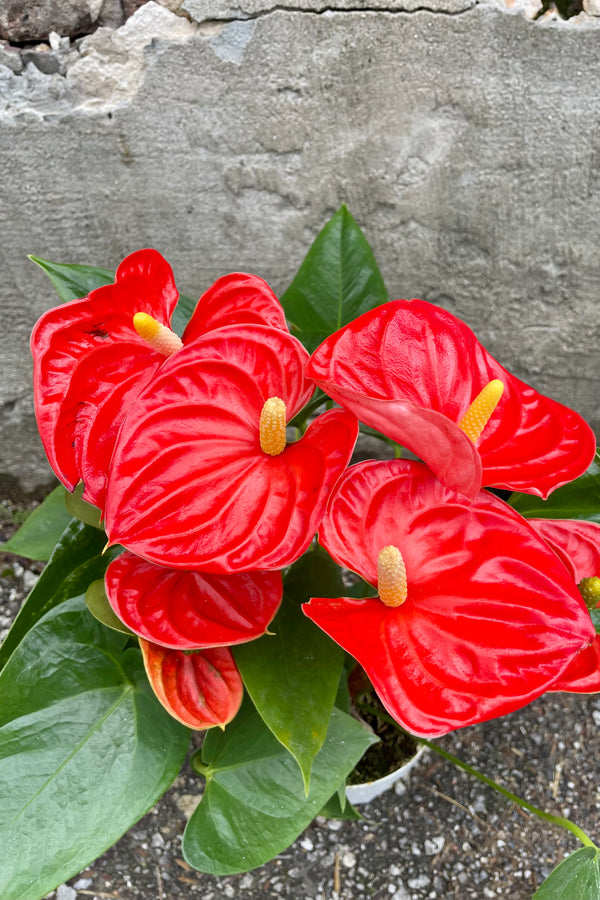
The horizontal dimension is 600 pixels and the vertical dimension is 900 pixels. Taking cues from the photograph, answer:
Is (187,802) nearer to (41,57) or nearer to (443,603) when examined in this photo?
(443,603)

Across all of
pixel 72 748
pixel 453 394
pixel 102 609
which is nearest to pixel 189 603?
pixel 102 609

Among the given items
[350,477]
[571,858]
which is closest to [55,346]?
[350,477]

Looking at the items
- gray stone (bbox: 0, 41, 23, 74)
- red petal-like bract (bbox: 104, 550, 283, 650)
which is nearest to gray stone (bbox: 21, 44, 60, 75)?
gray stone (bbox: 0, 41, 23, 74)

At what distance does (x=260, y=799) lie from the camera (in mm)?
717

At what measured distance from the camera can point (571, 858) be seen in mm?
715

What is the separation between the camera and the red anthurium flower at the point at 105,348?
619 mm

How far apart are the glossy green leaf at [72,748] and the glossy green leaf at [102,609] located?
0.29 ft

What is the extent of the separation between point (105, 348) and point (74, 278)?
0.54 feet

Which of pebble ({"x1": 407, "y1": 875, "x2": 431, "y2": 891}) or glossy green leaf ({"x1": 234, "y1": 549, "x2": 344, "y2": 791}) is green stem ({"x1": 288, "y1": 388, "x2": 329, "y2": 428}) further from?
pebble ({"x1": 407, "y1": 875, "x2": 431, "y2": 891})

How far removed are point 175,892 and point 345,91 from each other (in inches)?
43.6

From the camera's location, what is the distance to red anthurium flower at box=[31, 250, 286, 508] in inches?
24.4

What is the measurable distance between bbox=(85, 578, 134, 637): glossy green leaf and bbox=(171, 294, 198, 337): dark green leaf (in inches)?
12.4

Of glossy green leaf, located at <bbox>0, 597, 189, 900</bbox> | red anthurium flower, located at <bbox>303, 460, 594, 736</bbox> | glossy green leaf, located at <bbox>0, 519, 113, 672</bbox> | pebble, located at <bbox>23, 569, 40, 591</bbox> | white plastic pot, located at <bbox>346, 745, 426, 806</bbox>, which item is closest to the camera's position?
red anthurium flower, located at <bbox>303, 460, 594, 736</bbox>

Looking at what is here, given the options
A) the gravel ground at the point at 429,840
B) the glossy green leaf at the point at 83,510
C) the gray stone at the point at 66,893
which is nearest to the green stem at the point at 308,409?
the glossy green leaf at the point at 83,510
